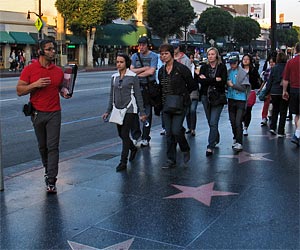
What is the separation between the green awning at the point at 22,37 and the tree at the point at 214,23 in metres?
39.0

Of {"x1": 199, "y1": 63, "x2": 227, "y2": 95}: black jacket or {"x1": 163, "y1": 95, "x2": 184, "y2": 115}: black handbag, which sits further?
{"x1": 199, "y1": 63, "x2": 227, "y2": 95}: black jacket

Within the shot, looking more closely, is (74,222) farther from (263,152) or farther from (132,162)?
(263,152)

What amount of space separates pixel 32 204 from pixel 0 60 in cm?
3766

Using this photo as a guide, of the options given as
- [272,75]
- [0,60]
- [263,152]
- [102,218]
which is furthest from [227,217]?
[0,60]

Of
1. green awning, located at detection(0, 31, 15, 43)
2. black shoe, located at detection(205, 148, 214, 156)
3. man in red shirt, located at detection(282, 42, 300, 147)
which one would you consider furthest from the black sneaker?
green awning, located at detection(0, 31, 15, 43)

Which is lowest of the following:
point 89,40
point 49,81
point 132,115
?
point 132,115

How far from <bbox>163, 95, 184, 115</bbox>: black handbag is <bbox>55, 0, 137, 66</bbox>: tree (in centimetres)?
3964

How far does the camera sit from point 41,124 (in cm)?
552

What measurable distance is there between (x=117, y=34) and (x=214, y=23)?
82.6 feet

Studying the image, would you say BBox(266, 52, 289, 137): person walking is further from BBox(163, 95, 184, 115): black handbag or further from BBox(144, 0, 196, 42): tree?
BBox(144, 0, 196, 42): tree

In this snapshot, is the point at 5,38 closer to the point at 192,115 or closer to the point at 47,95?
the point at 192,115

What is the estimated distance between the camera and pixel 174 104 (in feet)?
21.2

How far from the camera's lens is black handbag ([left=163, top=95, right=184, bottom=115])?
21.2ft

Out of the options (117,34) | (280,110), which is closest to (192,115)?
(280,110)
